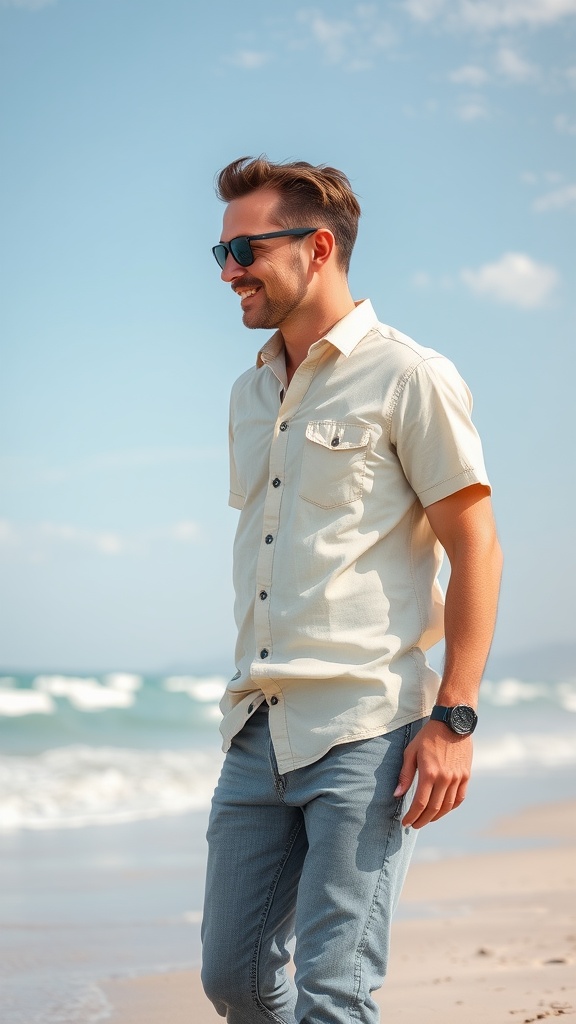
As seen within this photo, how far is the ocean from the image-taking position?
503 cm

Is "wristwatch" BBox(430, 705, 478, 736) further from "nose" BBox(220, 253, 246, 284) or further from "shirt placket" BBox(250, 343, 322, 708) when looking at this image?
"nose" BBox(220, 253, 246, 284)

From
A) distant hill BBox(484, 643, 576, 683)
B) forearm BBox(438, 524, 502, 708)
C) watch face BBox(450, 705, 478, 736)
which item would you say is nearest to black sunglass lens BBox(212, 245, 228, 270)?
forearm BBox(438, 524, 502, 708)

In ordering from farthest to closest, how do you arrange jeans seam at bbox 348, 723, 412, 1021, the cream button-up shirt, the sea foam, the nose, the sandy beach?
the sea foam, the sandy beach, the nose, the cream button-up shirt, jeans seam at bbox 348, 723, 412, 1021

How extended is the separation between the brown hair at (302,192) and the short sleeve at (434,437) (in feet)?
1.50

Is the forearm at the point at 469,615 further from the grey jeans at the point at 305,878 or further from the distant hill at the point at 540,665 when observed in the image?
the distant hill at the point at 540,665

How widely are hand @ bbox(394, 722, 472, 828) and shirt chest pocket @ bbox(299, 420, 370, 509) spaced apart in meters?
0.53

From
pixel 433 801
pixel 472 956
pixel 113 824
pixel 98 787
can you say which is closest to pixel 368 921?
pixel 433 801

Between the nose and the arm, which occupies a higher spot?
the nose

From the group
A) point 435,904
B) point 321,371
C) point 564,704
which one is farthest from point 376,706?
point 564,704

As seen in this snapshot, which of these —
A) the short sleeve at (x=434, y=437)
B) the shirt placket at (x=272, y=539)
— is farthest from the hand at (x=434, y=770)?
the short sleeve at (x=434, y=437)

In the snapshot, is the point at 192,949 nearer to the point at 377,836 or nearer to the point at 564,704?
the point at 377,836

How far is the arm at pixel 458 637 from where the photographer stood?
7.48ft

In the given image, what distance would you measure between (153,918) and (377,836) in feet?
12.6

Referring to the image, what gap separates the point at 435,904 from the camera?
6.24 meters
